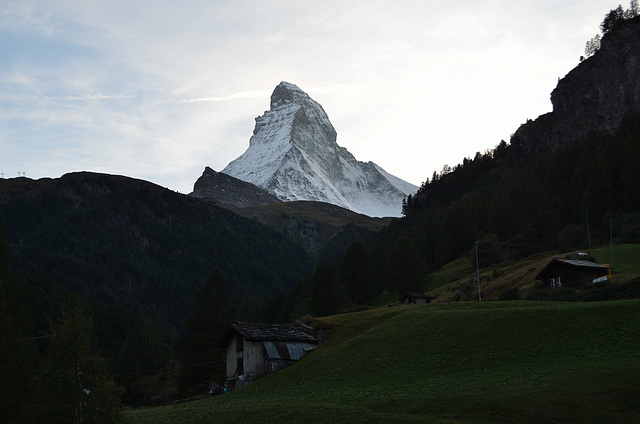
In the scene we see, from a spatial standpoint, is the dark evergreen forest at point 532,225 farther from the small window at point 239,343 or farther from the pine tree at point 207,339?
the small window at point 239,343

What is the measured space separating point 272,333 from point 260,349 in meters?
2.79

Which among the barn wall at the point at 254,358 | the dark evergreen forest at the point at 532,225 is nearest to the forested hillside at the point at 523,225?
the dark evergreen forest at the point at 532,225

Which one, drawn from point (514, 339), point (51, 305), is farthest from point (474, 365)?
point (51, 305)

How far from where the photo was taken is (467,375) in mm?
36656

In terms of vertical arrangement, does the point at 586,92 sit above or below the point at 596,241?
above

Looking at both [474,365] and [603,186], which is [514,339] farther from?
[603,186]

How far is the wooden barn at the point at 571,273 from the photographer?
2569 inches

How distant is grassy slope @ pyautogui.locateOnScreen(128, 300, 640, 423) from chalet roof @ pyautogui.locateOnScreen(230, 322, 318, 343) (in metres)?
4.29

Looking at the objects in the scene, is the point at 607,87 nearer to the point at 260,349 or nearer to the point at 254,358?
the point at 260,349

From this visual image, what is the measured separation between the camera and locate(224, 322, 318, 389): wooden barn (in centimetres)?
5822

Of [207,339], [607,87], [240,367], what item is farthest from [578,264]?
[607,87]

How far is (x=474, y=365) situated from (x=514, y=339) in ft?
14.3

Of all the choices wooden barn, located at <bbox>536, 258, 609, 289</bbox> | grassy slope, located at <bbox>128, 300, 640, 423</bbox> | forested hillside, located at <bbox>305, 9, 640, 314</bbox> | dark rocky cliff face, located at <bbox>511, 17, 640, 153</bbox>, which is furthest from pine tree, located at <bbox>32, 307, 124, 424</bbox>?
dark rocky cliff face, located at <bbox>511, 17, 640, 153</bbox>

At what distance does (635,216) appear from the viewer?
3674 inches
